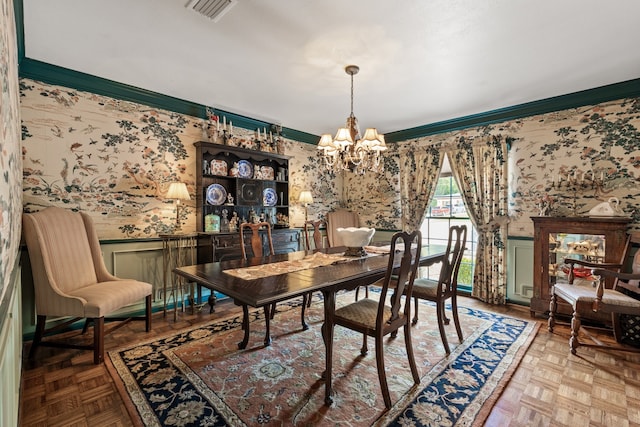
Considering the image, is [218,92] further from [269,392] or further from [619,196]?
[619,196]

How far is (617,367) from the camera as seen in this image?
7.06 feet

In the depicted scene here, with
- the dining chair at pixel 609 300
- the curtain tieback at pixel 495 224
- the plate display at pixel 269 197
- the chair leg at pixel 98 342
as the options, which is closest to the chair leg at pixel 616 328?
the dining chair at pixel 609 300

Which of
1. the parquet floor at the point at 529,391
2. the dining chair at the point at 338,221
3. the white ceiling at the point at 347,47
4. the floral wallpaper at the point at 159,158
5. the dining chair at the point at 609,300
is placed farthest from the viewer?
the dining chair at the point at 338,221

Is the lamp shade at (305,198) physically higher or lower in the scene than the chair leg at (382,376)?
higher

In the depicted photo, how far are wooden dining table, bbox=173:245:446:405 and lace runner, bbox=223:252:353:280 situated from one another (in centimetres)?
6

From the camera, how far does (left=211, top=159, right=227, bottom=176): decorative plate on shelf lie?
3.73 meters

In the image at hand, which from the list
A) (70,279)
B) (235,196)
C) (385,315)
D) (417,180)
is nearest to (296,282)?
(385,315)

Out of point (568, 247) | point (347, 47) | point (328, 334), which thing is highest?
point (347, 47)

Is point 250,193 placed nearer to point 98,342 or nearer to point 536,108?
point 98,342

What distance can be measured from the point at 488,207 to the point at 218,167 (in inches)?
143

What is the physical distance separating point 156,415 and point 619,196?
451cm

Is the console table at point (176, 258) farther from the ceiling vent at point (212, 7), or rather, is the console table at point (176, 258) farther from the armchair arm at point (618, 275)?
the armchair arm at point (618, 275)

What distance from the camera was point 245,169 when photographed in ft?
13.4

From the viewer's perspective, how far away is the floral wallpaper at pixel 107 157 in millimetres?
2625
